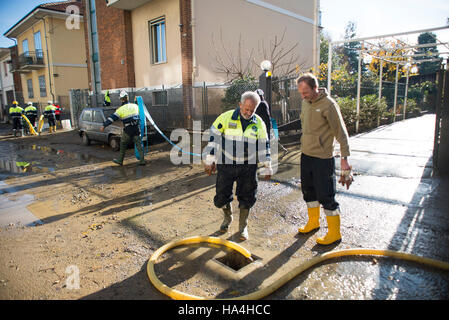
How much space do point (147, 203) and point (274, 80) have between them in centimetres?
606

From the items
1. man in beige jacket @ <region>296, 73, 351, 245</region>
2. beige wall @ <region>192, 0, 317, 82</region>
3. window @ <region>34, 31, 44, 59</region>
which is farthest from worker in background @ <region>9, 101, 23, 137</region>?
man in beige jacket @ <region>296, 73, 351, 245</region>

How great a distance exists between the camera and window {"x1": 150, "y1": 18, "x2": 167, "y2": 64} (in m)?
14.6

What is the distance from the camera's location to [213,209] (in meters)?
5.02

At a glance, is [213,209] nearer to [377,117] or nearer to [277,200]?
[277,200]

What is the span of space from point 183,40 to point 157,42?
261 cm

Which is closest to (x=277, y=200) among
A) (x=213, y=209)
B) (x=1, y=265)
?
(x=213, y=209)

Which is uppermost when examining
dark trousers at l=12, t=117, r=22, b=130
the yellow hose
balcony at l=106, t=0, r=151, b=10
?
balcony at l=106, t=0, r=151, b=10

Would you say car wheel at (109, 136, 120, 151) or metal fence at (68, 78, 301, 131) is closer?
metal fence at (68, 78, 301, 131)

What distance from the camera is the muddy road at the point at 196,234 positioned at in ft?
9.59

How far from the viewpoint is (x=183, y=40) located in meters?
13.0

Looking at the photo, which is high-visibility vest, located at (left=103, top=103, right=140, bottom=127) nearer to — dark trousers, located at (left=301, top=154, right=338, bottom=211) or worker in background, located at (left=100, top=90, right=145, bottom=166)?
worker in background, located at (left=100, top=90, right=145, bottom=166)

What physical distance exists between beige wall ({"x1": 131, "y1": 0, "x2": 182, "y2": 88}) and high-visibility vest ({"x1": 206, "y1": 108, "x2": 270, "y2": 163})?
33.9 ft

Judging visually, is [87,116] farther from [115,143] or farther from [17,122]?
[17,122]

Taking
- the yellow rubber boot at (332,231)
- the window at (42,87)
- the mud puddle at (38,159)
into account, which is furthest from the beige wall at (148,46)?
the window at (42,87)
